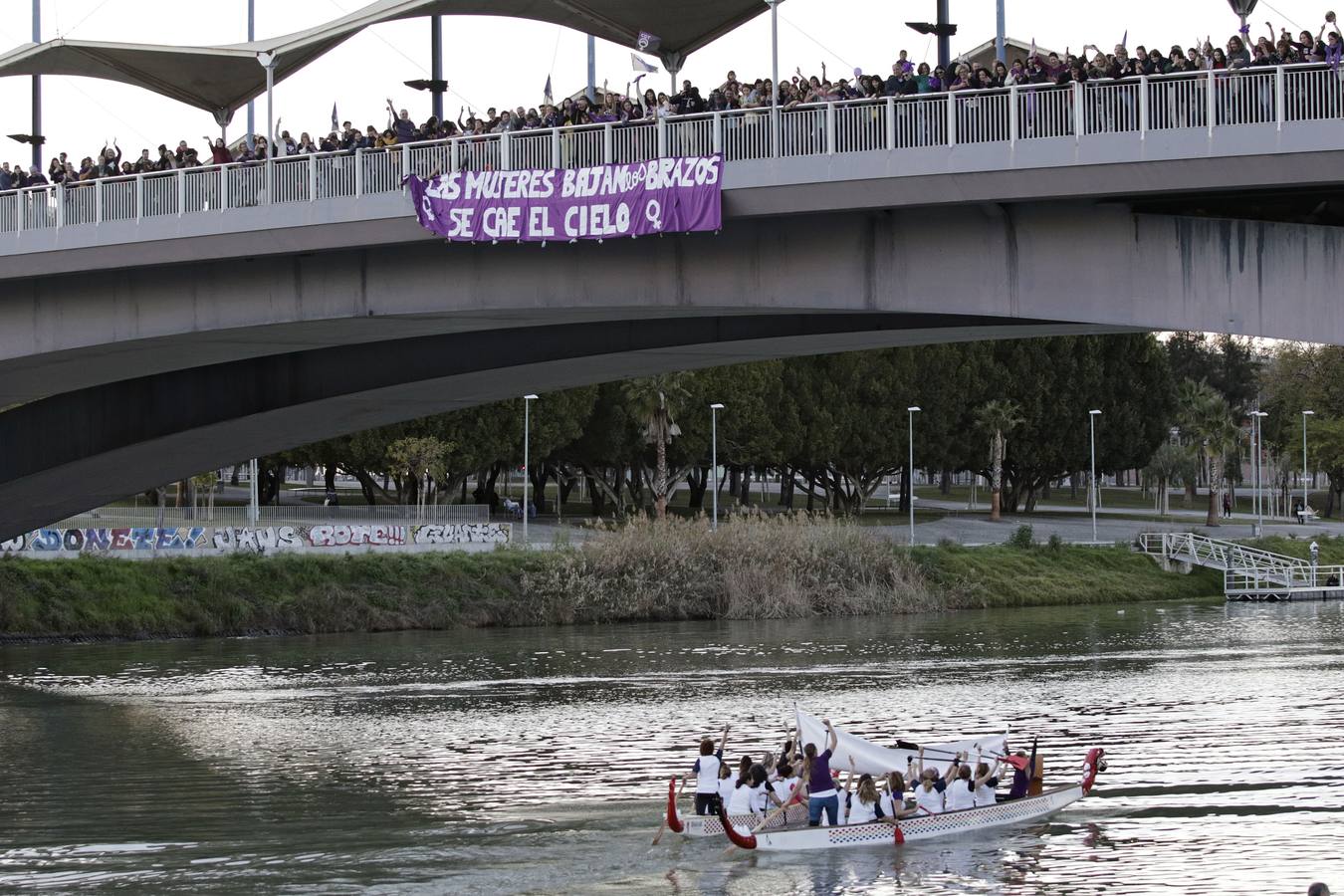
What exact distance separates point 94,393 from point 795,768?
2375cm

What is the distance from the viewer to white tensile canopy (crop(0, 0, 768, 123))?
35.4 metres

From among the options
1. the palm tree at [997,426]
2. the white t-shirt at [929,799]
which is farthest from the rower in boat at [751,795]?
the palm tree at [997,426]

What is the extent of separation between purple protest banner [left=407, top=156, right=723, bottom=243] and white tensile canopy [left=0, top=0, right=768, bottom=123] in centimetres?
716

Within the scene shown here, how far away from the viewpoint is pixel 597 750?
106 ft

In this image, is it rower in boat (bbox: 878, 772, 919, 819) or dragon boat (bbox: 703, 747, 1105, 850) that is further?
rower in boat (bbox: 878, 772, 919, 819)

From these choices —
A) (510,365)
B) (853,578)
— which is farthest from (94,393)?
(853,578)

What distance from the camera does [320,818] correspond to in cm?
2628

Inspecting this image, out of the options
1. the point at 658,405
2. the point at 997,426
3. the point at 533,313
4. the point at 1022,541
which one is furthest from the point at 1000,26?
the point at 997,426

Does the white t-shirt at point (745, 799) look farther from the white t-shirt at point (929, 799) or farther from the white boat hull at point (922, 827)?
the white t-shirt at point (929, 799)

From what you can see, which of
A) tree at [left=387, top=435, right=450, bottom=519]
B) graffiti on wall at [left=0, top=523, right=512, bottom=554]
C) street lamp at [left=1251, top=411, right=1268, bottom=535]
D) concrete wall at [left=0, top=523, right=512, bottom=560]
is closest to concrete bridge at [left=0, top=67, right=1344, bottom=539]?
concrete wall at [left=0, top=523, right=512, bottom=560]

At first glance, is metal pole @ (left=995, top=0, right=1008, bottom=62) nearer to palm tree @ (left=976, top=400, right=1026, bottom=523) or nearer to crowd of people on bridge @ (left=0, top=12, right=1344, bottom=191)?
crowd of people on bridge @ (left=0, top=12, right=1344, bottom=191)

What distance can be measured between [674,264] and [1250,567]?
2134 inches

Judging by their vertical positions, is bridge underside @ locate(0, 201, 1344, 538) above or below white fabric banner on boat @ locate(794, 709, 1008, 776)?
above

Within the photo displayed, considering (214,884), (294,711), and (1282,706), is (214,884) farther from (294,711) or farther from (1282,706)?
(1282,706)
